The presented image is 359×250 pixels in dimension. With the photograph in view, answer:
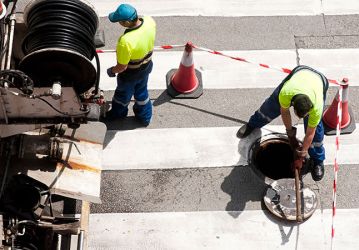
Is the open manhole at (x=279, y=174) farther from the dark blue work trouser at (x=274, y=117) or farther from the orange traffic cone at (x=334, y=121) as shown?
the orange traffic cone at (x=334, y=121)

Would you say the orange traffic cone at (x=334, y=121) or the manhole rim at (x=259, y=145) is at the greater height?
the orange traffic cone at (x=334, y=121)

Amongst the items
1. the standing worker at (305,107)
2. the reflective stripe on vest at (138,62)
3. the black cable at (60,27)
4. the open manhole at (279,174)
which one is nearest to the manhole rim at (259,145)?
the open manhole at (279,174)

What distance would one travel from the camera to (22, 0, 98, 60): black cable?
646cm

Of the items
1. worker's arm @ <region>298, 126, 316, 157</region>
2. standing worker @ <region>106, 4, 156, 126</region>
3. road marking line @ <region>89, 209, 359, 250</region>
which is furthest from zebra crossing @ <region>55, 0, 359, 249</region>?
worker's arm @ <region>298, 126, 316, 157</region>

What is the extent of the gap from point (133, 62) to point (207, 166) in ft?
5.51

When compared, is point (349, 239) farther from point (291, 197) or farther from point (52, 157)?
point (52, 157)

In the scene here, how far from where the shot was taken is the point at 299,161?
292 inches

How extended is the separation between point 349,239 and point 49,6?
4.36 metres

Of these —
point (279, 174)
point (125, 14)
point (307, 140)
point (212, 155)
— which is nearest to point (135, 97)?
point (212, 155)

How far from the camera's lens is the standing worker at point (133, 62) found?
23.4 ft

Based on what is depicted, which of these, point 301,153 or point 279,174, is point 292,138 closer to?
point 301,153

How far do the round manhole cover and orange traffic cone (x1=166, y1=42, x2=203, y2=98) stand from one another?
178cm

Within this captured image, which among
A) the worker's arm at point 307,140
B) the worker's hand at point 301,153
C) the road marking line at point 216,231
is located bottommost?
the road marking line at point 216,231

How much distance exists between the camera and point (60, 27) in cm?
652
